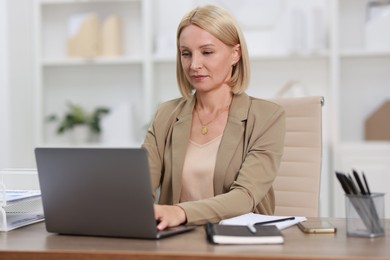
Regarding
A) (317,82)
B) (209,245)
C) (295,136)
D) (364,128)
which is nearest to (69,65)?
(317,82)

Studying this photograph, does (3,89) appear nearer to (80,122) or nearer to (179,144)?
(80,122)

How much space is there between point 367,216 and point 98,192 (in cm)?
58

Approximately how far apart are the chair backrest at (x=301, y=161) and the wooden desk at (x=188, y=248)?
0.69 meters

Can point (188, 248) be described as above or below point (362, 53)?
below

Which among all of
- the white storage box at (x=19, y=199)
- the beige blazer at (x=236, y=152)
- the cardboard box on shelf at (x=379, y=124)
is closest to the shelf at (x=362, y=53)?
the cardboard box on shelf at (x=379, y=124)

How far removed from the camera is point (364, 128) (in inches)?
155

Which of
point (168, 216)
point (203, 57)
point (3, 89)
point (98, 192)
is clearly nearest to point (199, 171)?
point (203, 57)

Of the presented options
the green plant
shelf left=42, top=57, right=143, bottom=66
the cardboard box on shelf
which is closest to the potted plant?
the green plant

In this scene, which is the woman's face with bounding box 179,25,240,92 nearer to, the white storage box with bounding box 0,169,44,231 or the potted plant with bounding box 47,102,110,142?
the white storage box with bounding box 0,169,44,231

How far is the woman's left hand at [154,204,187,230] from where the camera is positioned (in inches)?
55.6

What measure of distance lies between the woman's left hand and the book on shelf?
10cm

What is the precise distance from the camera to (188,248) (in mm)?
1250

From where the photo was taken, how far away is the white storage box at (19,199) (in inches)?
60.4

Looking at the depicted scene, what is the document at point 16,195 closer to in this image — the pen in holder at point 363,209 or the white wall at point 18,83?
the pen in holder at point 363,209
